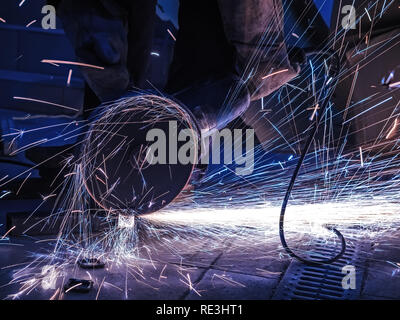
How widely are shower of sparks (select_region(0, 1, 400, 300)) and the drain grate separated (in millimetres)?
104

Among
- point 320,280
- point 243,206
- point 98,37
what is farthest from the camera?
point 243,206

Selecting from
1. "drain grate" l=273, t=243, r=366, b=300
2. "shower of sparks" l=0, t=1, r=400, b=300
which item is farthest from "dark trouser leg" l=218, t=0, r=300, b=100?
"drain grate" l=273, t=243, r=366, b=300

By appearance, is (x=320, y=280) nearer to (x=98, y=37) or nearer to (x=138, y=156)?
(x=138, y=156)

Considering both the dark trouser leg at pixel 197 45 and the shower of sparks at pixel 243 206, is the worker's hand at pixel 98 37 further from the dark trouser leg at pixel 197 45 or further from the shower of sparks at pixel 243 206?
the dark trouser leg at pixel 197 45

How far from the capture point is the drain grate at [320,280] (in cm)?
166

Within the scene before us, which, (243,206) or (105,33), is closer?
(105,33)

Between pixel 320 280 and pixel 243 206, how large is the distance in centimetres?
104

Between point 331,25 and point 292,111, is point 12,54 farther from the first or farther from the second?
point 331,25

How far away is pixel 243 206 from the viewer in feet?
9.28

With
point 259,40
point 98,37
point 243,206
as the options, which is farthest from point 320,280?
point 98,37

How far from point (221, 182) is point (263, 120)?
0.59 m

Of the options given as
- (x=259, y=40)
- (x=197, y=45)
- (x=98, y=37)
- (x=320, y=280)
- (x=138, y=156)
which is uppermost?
(x=197, y=45)

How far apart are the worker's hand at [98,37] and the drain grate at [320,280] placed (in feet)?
3.54
